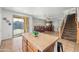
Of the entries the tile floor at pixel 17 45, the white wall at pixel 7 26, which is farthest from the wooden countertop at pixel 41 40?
the white wall at pixel 7 26

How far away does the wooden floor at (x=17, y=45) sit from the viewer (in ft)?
5.78

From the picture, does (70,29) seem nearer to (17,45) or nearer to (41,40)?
(41,40)

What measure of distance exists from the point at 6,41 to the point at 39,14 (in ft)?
2.39

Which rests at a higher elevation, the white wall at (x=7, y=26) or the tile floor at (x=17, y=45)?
the white wall at (x=7, y=26)

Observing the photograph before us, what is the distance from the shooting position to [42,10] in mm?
1819

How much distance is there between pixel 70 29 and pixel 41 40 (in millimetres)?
543

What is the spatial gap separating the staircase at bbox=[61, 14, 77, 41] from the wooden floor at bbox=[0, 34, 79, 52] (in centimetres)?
8

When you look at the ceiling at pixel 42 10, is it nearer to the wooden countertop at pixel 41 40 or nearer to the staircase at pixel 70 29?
the staircase at pixel 70 29

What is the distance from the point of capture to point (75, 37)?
1.78 m

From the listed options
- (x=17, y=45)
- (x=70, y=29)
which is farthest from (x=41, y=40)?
(x=70, y=29)

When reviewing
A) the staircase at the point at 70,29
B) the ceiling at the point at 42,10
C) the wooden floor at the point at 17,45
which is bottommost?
the wooden floor at the point at 17,45

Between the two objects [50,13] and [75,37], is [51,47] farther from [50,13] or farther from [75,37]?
[50,13]

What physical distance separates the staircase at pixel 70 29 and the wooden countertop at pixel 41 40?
190 millimetres
